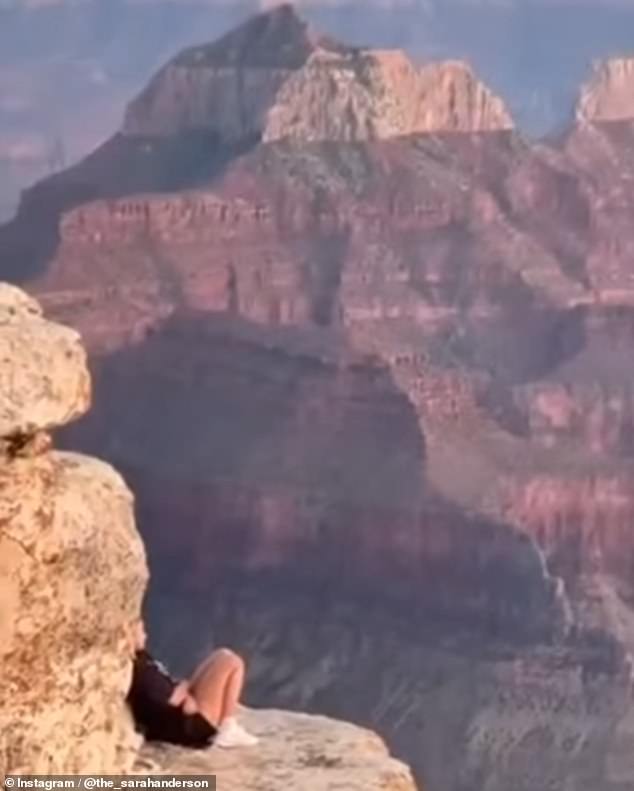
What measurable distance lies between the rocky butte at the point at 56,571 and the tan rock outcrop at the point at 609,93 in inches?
1632

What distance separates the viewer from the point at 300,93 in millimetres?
41781

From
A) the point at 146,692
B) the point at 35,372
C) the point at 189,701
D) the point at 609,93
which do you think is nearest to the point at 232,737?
the point at 189,701

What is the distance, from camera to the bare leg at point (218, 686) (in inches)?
240

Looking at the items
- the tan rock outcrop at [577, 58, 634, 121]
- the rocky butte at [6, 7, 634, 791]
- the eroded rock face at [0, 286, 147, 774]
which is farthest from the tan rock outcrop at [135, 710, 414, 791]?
the tan rock outcrop at [577, 58, 634, 121]

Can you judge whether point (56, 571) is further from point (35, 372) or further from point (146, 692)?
point (146, 692)

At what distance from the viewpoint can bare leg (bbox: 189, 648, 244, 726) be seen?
6.10 m

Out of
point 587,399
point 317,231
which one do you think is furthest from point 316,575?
point 317,231

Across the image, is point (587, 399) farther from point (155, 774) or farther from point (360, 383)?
point (155, 774)

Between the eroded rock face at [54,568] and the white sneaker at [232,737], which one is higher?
the eroded rock face at [54,568]

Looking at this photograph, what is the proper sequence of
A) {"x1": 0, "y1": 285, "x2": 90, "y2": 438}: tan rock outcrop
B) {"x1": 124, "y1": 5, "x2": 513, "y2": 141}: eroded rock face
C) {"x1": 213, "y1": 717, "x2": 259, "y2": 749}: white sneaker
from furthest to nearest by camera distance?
{"x1": 124, "y1": 5, "x2": 513, "y2": 141}: eroded rock face, {"x1": 213, "y1": 717, "x2": 259, "y2": 749}: white sneaker, {"x1": 0, "y1": 285, "x2": 90, "y2": 438}: tan rock outcrop

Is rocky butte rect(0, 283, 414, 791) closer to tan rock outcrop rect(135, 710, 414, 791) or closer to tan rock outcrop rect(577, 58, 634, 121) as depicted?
tan rock outcrop rect(135, 710, 414, 791)

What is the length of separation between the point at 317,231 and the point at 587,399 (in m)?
5.42

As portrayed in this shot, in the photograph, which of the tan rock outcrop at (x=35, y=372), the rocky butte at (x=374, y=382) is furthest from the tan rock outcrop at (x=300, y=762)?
the rocky butte at (x=374, y=382)

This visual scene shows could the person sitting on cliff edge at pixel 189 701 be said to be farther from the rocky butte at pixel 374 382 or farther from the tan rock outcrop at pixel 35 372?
the rocky butte at pixel 374 382
